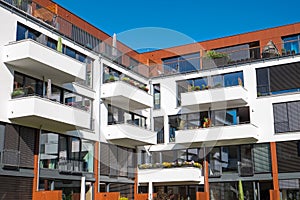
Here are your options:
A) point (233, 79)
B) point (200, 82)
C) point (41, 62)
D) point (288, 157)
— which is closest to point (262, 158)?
point (288, 157)

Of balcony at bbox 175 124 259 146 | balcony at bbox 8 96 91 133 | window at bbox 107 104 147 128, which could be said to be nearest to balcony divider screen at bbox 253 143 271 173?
balcony at bbox 175 124 259 146

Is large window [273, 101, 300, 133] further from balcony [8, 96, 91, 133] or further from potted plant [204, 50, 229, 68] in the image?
balcony [8, 96, 91, 133]

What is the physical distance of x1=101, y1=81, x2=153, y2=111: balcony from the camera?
22.7 m

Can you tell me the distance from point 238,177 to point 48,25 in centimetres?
1316

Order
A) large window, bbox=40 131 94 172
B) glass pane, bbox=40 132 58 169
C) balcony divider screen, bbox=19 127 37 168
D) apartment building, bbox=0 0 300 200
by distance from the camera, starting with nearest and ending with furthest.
→ balcony divider screen, bbox=19 127 37 168, apartment building, bbox=0 0 300 200, glass pane, bbox=40 132 58 169, large window, bbox=40 131 94 172

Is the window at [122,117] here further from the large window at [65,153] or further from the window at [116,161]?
the large window at [65,153]

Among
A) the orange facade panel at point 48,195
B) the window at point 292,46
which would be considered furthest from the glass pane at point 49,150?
the window at point 292,46

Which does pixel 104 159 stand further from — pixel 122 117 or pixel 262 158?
pixel 262 158

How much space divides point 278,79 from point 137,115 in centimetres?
892

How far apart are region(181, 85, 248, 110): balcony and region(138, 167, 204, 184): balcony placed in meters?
3.84

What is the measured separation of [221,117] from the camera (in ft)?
81.7

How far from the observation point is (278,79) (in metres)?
23.5

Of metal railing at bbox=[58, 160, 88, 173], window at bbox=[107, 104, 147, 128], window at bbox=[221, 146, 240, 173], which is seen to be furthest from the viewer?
window at bbox=[221, 146, 240, 173]

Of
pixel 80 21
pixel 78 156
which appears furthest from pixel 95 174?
pixel 80 21
